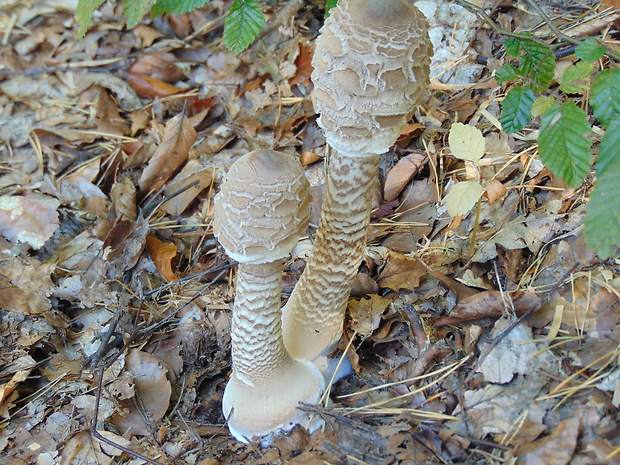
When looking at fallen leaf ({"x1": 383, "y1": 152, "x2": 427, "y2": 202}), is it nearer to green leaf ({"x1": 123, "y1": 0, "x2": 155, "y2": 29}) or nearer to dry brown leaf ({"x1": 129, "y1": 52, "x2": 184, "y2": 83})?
green leaf ({"x1": 123, "y1": 0, "x2": 155, "y2": 29})

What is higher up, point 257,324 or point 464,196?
point 464,196

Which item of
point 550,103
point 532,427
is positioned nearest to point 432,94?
point 550,103

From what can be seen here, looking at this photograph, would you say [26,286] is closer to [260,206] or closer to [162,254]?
[162,254]

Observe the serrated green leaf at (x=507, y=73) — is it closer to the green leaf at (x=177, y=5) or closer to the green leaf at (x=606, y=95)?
the green leaf at (x=606, y=95)

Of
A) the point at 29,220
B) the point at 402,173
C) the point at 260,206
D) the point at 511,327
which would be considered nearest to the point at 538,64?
the point at 402,173

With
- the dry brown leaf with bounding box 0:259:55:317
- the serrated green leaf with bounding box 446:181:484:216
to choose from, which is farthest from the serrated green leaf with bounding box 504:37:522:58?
the dry brown leaf with bounding box 0:259:55:317

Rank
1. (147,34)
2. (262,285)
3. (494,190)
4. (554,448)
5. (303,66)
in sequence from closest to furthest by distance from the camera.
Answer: (554,448) < (262,285) < (494,190) < (303,66) < (147,34)

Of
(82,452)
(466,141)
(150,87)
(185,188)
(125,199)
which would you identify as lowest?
(82,452)
